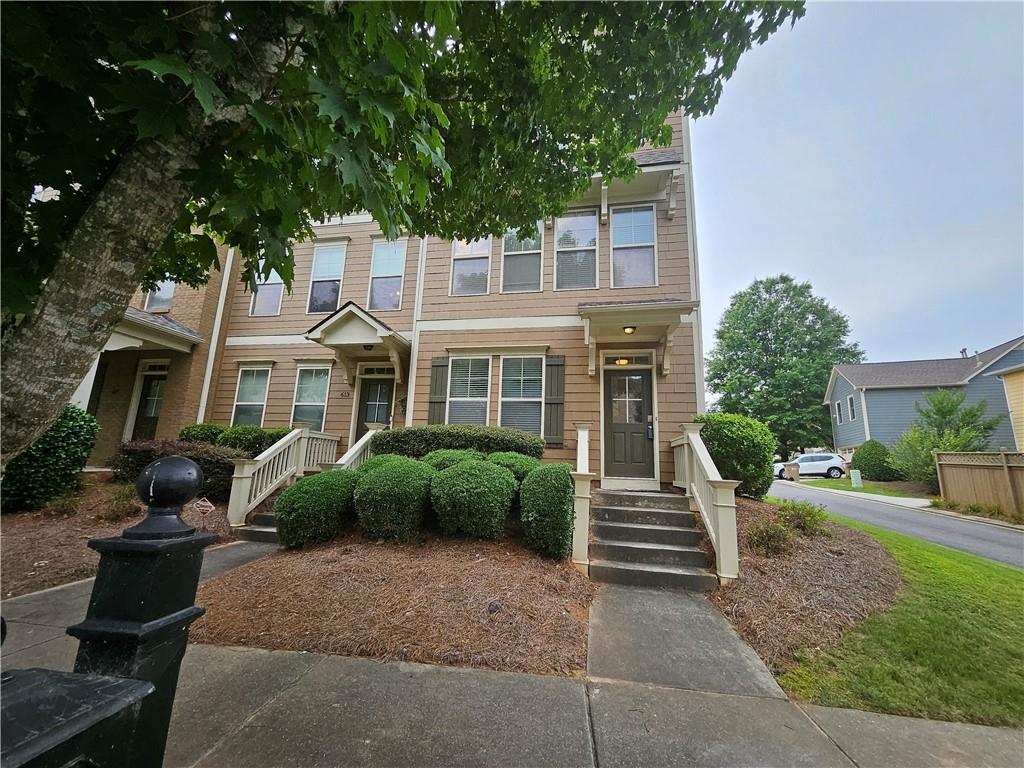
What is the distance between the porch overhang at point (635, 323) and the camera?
645cm

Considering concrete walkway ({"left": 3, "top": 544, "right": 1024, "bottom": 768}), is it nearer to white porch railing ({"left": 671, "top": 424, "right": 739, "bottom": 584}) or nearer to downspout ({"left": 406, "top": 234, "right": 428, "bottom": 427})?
white porch railing ({"left": 671, "top": 424, "right": 739, "bottom": 584})

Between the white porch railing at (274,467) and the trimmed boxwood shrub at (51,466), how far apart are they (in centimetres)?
236

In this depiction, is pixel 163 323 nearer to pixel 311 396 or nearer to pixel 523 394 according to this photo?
pixel 311 396

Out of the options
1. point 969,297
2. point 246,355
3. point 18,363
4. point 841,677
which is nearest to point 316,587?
point 18,363

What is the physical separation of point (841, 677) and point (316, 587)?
13.6 feet

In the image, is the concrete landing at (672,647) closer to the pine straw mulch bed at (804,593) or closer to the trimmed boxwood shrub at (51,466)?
the pine straw mulch bed at (804,593)

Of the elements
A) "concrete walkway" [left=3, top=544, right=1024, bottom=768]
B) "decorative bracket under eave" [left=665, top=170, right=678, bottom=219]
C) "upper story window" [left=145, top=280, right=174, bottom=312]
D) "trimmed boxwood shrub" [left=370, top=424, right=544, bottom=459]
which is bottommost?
"concrete walkway" [left=3, top=544, right=1024, bottom=768]

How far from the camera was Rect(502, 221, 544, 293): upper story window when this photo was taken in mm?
8234

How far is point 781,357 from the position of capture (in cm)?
2839

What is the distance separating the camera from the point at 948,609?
139 inches

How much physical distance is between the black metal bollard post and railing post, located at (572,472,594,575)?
3.92 meters

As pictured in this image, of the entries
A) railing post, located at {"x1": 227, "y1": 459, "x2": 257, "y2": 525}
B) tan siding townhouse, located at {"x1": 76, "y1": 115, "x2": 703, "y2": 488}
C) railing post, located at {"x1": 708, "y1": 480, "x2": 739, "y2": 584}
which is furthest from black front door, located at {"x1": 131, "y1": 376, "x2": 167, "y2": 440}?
railing post, located at {"x1": 708, "y1": 480, "x2": 739, "y2": 584}

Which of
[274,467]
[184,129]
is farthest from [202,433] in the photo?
[184,129]

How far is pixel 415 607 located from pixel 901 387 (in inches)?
1009
